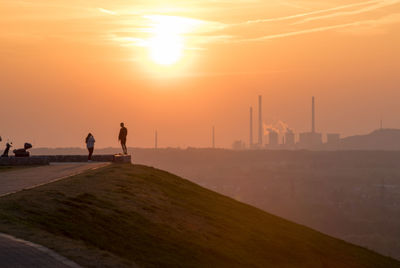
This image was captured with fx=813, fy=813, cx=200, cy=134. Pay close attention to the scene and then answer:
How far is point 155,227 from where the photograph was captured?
2962cm

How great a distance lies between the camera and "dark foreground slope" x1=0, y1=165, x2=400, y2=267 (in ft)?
75.9

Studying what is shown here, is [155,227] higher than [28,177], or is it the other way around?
[28,177]

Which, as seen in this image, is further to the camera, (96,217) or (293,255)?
(293,255)

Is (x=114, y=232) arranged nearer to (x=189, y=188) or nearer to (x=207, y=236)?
(x=207, y=236)

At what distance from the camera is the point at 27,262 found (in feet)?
57.0

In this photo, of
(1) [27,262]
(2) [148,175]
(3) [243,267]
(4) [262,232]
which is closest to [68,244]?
(1) [27,262]

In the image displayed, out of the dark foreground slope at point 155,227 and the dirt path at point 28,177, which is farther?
the dirt path at point 28,177

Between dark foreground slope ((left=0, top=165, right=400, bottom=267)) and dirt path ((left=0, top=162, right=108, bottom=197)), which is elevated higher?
dirt path ((left=0, top=162, right=108, bottom=197))

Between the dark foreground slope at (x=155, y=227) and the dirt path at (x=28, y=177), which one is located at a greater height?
the dirt path at (x=28, y=177)

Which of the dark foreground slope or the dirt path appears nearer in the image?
the dark foreground slope

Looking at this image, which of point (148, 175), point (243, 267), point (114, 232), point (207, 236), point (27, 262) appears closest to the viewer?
point (27, 262)

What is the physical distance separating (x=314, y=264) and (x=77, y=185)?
10.7 metres

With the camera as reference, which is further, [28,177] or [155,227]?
[28,177]

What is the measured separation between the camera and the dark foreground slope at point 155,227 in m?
23.1
